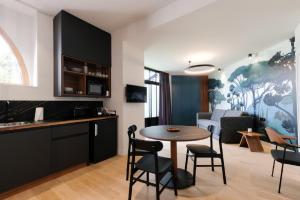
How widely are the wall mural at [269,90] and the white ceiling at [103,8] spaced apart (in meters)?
3.44

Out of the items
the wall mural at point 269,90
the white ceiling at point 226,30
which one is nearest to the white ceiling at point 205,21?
the white ceiling at point 226,30

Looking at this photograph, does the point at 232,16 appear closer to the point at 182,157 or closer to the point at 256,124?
the point at 182,157

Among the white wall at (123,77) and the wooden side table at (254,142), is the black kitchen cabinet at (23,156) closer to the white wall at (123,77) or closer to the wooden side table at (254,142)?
the white wall at (123,77)

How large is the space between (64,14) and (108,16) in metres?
0.74

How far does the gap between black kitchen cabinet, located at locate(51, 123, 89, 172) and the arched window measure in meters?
1.17

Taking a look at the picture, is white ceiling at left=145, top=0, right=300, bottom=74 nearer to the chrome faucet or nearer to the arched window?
the arched window

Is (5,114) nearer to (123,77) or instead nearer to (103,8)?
(123,77)

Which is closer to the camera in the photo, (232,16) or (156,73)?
(232,16)

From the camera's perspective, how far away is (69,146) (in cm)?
256

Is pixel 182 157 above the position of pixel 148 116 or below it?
below

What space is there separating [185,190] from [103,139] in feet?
5.74

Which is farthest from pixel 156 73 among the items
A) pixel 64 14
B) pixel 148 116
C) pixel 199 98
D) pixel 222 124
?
pixel 64 14

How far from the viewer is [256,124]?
4688 mm

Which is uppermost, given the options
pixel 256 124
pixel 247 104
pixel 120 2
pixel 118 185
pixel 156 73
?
pixel 120 2
